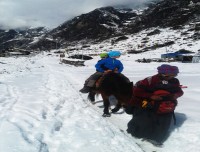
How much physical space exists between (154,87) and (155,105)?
38cm

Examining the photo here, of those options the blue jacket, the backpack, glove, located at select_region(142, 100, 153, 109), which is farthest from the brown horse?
the backpack

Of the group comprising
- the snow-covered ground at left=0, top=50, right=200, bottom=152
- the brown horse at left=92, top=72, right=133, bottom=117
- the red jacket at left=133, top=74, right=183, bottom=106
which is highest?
the red jacket at left=133, top=74, right=183, bottom=106

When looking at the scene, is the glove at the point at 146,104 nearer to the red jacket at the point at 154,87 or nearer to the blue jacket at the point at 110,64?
the red jacket at the point at 154,87

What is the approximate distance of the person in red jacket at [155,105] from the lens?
6.16 meters

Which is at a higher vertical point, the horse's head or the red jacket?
the red jacket

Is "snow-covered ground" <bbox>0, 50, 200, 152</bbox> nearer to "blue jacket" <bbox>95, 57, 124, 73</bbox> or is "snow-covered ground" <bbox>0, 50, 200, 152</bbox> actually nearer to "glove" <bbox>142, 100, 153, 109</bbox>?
"glove" <bbox>142, 100, 153, 109</bbox>

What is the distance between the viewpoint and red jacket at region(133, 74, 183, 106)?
6348 mm

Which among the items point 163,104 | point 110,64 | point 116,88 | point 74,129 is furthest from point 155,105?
point 110,64

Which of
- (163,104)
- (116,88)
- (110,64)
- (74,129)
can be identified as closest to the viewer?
(163,104)

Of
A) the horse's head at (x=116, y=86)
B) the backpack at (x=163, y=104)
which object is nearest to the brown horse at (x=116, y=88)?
the horse's head at (x=116, y=86)

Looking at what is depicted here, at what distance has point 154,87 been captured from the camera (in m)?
6.36

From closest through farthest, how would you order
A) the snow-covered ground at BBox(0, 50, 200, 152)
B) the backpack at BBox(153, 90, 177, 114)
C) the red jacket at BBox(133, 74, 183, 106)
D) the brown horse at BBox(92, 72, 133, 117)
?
the snow-covered ground at BBox(0, 50, 200, 152) < the backpack at BBox(153, 90, 177, 114) < the red jacket at BBox(133, 74, 183, 106) < the brown horse at BBox(92, 72, 133, 117)

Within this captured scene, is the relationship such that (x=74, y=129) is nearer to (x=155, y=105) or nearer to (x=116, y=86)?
(x=155, y=105)

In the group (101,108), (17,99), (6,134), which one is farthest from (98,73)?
(6,134)
